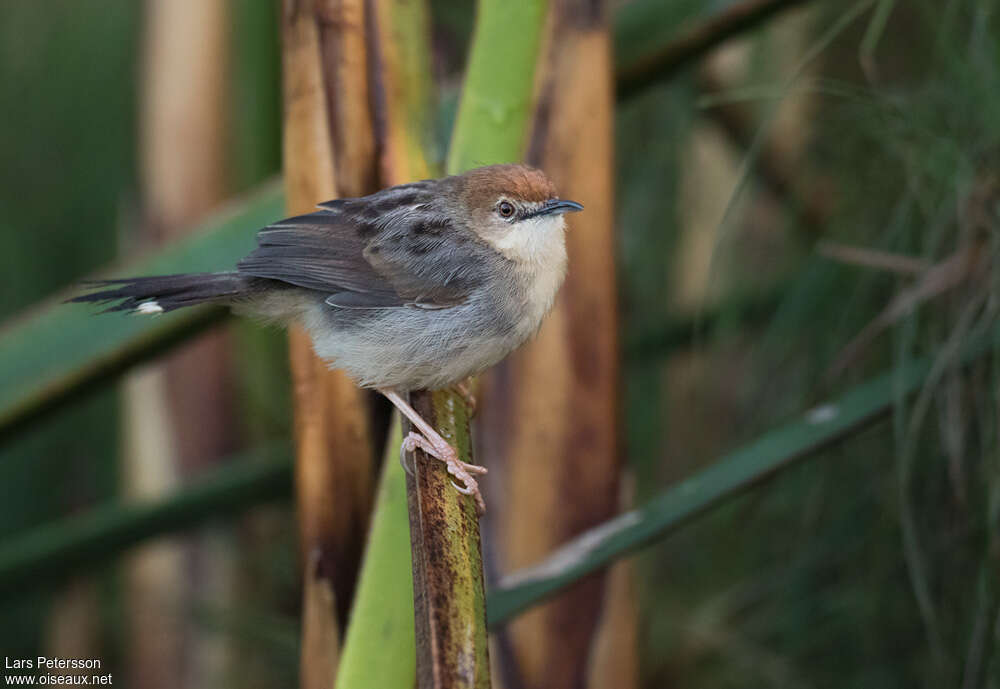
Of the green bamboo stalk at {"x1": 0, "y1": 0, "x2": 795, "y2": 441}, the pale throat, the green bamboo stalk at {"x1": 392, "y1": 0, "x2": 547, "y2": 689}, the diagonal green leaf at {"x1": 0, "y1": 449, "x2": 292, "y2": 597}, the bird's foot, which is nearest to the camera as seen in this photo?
the green bamboo stalk at {"x1": 392, "y1": 0, "x2": 547, "y2": 689}

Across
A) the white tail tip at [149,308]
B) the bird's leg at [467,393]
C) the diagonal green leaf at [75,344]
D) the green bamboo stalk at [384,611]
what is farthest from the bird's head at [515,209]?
the green bamboo stalk at [384,611]

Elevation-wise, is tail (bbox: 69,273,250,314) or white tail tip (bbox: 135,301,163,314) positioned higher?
tail (bbox: 69,273,250,314)

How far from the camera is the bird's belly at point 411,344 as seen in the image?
2359 mm

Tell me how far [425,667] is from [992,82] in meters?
2.08

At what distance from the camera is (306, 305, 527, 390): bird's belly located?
7.74 ft

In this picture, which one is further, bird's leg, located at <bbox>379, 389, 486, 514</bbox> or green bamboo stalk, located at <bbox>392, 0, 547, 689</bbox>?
bird's leg, located at <bbox>379, 389, 486, 514</bbox>

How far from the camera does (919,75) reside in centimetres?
346

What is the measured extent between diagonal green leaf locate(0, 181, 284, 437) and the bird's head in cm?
48

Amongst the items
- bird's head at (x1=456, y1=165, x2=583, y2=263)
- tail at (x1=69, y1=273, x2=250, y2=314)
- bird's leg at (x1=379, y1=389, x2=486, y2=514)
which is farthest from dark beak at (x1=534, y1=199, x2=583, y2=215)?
tail at (x1=69, y1=273, x2=250, y2=314)

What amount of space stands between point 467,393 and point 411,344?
21 cm

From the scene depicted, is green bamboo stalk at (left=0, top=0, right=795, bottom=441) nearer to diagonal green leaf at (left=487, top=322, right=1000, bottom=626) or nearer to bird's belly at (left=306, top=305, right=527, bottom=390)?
bird's belly at (left=306, top=305, right=527, bottom=390)

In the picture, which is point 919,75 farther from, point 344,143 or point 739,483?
point 344,143

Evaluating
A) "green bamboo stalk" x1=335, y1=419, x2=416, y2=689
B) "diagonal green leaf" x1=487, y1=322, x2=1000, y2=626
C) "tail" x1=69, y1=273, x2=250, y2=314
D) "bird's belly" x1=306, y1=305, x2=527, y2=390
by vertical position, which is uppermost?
"tail" x1=69, y1=273, x2=250, y2=314

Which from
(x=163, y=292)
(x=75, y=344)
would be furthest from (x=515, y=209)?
(x=75, y=344)
